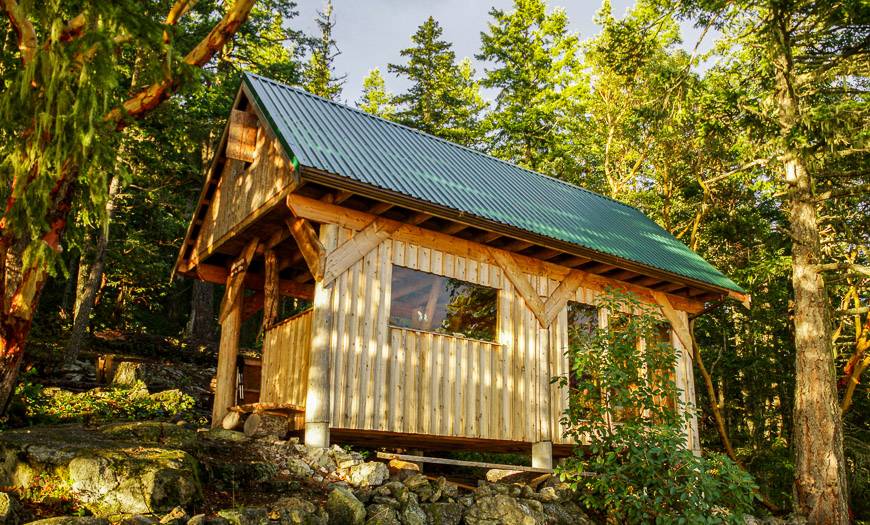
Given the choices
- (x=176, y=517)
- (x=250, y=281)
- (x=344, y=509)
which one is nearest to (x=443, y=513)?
(x=344, y=509)

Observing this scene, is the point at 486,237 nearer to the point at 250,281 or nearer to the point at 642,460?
the point at 642,460

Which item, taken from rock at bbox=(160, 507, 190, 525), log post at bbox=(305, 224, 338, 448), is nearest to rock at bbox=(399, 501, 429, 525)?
log post at bbox=(305, 224, 338, 448)

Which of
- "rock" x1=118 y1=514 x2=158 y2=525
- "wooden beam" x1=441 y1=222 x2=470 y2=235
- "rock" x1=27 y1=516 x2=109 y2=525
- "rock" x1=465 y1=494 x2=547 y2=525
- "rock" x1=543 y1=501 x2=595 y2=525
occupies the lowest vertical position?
"rock" x1=543 y1=501 x2=595 y2=525

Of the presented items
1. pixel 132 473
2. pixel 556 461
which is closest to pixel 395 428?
pixel 132 473

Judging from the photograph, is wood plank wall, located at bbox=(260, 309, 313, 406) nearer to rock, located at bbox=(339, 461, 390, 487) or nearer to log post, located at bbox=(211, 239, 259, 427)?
log post, located at bbox=(211, 239, 259, 427)

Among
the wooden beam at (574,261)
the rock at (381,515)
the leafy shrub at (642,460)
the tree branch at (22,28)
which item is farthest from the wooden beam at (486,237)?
the tree branch at (22,28)

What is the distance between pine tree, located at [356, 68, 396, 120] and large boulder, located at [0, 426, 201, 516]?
104 ft

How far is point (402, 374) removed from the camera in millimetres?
10562

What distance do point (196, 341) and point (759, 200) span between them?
18.1 m

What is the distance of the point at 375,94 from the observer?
39375 mm

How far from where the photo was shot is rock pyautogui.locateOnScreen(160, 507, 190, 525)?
6.69 meters

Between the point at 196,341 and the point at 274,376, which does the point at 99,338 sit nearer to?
the point at 196,341

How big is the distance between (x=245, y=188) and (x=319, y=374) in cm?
405

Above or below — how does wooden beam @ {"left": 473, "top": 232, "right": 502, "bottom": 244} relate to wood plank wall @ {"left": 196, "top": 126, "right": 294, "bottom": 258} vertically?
below
